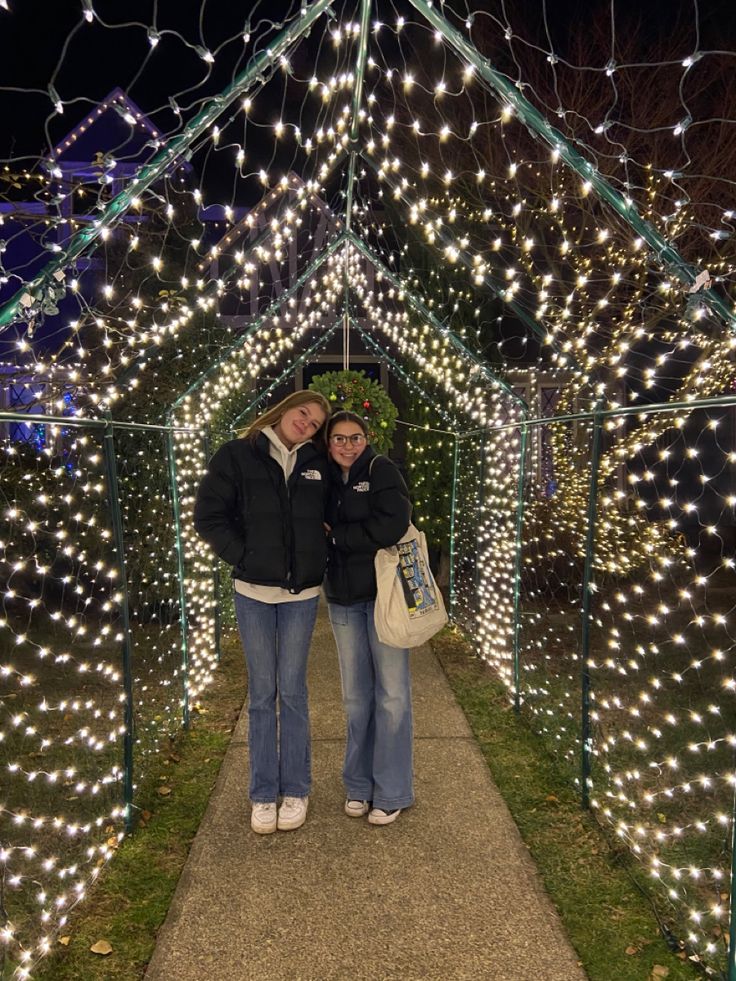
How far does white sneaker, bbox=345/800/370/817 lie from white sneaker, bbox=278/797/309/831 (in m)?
0.20

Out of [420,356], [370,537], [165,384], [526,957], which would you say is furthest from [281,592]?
[420,356]

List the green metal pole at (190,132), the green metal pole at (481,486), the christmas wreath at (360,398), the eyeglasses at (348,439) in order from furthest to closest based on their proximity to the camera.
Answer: the christmas wreath at (360,398) → the green metal pole at (481,486) → the eyeglasses at (348,439) → the green metal pole at (190,132)

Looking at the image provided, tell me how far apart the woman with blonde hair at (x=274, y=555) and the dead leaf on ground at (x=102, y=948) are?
0.84 m

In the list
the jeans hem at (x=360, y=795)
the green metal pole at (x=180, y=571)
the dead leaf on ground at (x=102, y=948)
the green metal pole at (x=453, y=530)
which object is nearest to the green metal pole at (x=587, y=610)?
the jeans hem at (x=360, y=795)

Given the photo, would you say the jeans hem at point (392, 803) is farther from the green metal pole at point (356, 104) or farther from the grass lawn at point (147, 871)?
the green metal pole at point (356, 104)

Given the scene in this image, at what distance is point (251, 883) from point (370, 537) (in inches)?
56.9

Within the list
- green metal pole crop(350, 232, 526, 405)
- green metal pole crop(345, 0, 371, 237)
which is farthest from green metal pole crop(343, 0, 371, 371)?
green metal pole crop(350, 232, 526, 405)

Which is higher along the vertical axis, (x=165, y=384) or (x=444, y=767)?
(x=165, y=384)

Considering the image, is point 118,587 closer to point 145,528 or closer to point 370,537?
point 370,537

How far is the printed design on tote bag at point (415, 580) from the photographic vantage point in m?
3.30

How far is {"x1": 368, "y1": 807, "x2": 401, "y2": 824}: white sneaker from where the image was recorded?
11.2ft

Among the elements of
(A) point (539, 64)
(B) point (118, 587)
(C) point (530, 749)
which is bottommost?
(C) point (530, 749)

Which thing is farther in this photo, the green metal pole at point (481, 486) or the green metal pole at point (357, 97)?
the green metal pole at point (481, 486)

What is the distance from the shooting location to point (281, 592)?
3.31m
